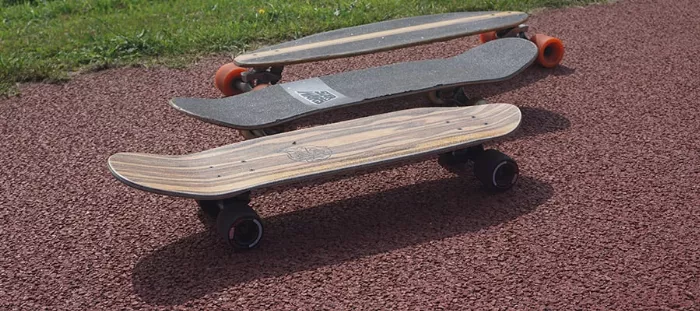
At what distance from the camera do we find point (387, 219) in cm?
424

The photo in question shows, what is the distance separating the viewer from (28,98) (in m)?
5.94

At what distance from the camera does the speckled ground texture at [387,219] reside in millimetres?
3662

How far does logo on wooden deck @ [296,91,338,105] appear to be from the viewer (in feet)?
16.5

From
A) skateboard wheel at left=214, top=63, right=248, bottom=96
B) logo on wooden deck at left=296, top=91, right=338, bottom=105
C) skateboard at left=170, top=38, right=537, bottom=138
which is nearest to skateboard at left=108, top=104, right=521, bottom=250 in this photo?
skateboard at left=170, top=38, right=537, bottom=138

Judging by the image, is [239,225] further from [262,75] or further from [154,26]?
[154,26]

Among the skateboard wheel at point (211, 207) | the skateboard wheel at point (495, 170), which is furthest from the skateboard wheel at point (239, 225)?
the skateboard wheel at point (495, 170)

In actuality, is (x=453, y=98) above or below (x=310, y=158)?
below

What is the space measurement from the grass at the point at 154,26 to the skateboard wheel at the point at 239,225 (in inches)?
109

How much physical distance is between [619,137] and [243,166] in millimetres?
2241

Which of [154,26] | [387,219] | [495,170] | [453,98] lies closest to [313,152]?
[387,219]

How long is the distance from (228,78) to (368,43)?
0.92 meters

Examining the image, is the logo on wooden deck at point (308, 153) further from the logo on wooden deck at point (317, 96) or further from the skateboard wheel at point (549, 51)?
the skateboard wheel at point (549, 51)

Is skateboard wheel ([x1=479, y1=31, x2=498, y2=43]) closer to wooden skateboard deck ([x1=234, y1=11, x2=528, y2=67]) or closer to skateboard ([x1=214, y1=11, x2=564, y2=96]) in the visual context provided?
skateboard ([x1=214, y1=11, x2=564, y2=96])

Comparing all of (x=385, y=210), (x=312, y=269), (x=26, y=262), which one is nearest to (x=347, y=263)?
(x=312, y=269)
